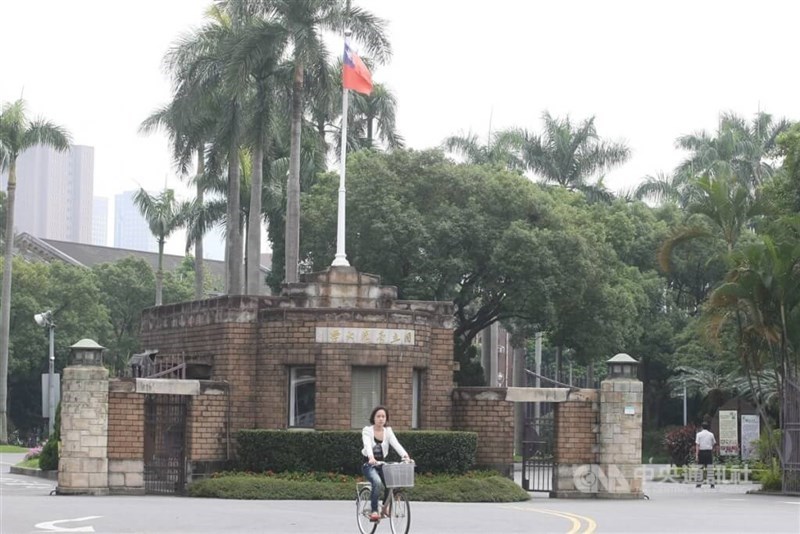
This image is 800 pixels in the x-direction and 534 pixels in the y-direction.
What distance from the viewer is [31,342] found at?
2837 inches

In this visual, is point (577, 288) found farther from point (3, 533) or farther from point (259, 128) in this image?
point (3, 533)

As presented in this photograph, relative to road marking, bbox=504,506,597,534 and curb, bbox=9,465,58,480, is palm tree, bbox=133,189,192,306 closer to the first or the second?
curb, bbox=9,465,58,480

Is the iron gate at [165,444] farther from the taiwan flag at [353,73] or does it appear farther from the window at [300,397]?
the taiwan flag at [353,73]

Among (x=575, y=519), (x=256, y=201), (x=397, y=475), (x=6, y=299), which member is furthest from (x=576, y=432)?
(x=6, y=299)

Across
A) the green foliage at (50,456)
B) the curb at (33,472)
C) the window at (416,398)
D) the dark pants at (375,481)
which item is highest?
the window at (416,398)

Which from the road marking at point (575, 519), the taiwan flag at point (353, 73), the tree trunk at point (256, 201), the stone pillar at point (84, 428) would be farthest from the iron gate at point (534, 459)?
the tree trunk at point (256, 201)

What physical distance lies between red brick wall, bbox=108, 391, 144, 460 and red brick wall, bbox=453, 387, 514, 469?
678 cm

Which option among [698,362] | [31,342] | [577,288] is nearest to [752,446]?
[577,288]

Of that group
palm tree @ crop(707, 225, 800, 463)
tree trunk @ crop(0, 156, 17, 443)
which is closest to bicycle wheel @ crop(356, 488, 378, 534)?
palm tree @ crop(707, 225, 800, 463)

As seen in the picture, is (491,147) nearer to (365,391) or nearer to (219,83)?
(219,83)

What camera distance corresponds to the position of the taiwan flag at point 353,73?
34.3 m

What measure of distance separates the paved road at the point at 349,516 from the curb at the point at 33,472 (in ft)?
22.8

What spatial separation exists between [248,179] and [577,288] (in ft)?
46.6

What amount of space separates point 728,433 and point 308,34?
1685cm
